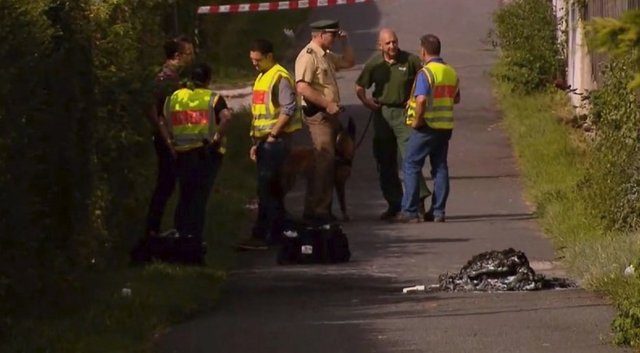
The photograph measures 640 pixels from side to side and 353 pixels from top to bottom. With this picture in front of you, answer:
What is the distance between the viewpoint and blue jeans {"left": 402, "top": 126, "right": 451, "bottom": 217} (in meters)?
14.0

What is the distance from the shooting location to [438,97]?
1385 centimetres

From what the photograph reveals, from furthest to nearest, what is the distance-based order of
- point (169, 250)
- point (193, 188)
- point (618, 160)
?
1. point (618, 160)
2. point (193, 188)
3. point (169, 250)

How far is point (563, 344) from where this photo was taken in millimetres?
8305

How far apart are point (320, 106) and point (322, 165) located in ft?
1.77

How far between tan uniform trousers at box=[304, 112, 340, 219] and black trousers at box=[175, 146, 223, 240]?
80.9 inches

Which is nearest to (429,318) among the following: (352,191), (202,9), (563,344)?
(563,344)

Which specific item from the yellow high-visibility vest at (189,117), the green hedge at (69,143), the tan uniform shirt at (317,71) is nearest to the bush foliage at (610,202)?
the tan uniform shirt at (317,71)

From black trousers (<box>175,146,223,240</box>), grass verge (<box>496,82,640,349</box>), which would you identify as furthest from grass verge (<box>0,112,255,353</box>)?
grass verge (<box>496,82,640,349</box>)

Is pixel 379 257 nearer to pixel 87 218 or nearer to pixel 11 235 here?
pixel 87 218

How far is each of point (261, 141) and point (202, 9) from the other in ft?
35.0

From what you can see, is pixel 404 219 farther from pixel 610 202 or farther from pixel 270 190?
pixel 610 202

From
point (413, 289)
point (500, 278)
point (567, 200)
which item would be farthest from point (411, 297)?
point (567, 200)

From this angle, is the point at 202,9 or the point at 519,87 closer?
the point at 519,87

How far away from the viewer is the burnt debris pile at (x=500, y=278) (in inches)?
410
